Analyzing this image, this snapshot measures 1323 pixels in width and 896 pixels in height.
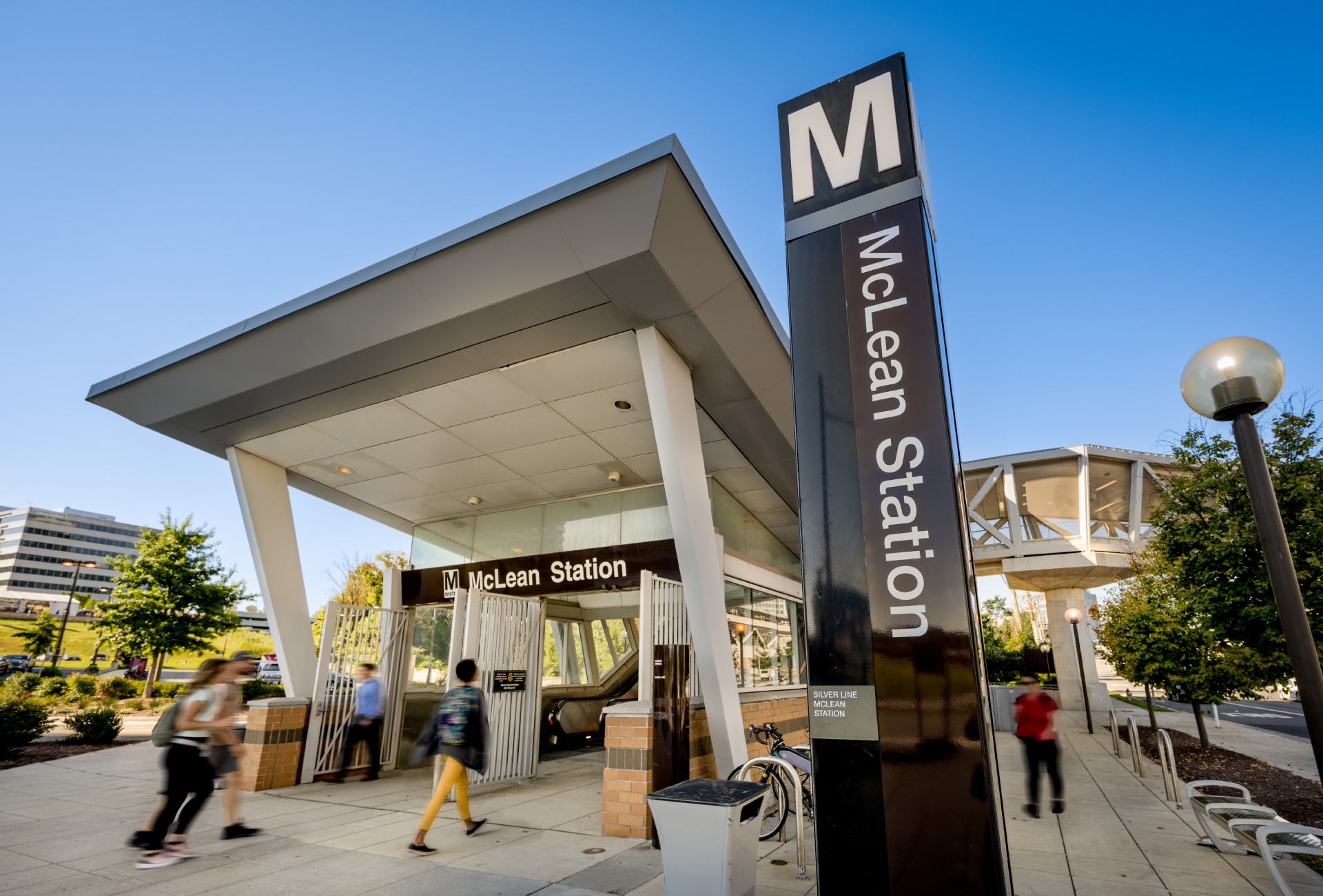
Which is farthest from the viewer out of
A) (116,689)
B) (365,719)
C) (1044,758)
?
(116,689)

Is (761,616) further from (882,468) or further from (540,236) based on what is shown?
(882,468)

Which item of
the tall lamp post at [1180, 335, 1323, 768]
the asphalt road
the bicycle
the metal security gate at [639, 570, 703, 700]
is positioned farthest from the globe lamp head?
the asphalt road

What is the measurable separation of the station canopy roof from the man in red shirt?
4.80 m

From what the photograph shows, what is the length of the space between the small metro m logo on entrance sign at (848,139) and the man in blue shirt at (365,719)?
9.06m

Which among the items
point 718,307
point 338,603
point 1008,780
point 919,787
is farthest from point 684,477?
point 1008,780

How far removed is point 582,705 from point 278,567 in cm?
910

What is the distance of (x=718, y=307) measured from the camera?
771cm

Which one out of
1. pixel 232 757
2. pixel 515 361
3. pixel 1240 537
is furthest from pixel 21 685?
pixel 1240 537

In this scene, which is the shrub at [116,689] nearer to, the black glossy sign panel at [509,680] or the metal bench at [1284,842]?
the black glossy sign panel at [509,680]

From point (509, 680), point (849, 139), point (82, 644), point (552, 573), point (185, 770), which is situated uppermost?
point (849, 139)

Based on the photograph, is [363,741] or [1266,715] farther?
[1266,715]

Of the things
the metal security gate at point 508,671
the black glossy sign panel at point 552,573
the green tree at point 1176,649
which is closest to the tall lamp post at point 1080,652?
the green tree at point 1176,649

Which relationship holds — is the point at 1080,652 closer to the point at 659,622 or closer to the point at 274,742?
the point at 659,622

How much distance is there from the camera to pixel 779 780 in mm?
7219
